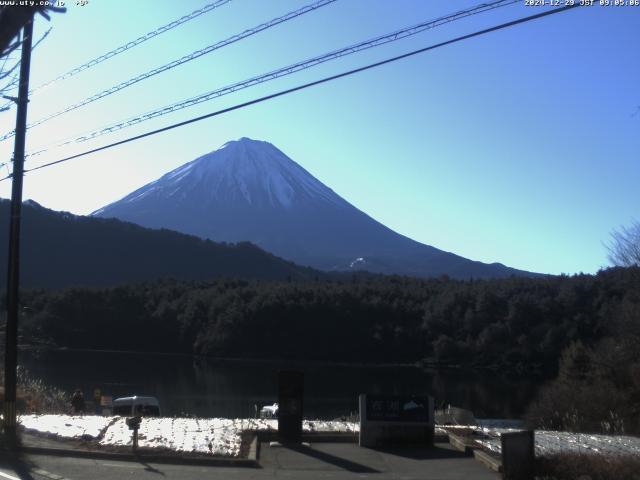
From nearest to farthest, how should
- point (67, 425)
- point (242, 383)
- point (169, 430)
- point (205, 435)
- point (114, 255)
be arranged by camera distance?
point (205, 435)
point (169, 430)
point (67, 425)
point (242, 383)
point (114, 255)

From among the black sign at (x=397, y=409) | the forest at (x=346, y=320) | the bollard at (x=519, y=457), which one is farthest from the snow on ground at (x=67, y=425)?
the forest at (x=346, y=320)

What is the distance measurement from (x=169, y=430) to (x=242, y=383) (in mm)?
44950

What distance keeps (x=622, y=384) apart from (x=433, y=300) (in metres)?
54.3

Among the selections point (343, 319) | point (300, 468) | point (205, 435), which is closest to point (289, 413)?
point (205, 435)

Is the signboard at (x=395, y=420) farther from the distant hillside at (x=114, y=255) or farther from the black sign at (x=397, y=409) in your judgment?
the distant hillside at (x=114, y=255)

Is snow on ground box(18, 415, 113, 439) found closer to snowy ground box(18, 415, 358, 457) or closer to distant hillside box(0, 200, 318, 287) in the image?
snowy ground box(18, 415, 358, 457)

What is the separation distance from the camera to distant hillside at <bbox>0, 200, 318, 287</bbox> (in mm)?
Result: 123000

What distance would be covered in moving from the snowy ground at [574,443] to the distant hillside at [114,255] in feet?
358

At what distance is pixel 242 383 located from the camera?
2298 inches

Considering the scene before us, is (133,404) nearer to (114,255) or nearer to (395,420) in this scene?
(395,420)

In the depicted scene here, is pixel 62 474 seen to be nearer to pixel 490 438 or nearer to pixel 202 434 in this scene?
pixel 202 434

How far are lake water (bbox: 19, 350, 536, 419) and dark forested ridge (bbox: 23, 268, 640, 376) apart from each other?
11.6ft

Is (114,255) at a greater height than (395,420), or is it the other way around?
(114,255)

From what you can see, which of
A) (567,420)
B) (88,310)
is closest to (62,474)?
(567,420)
